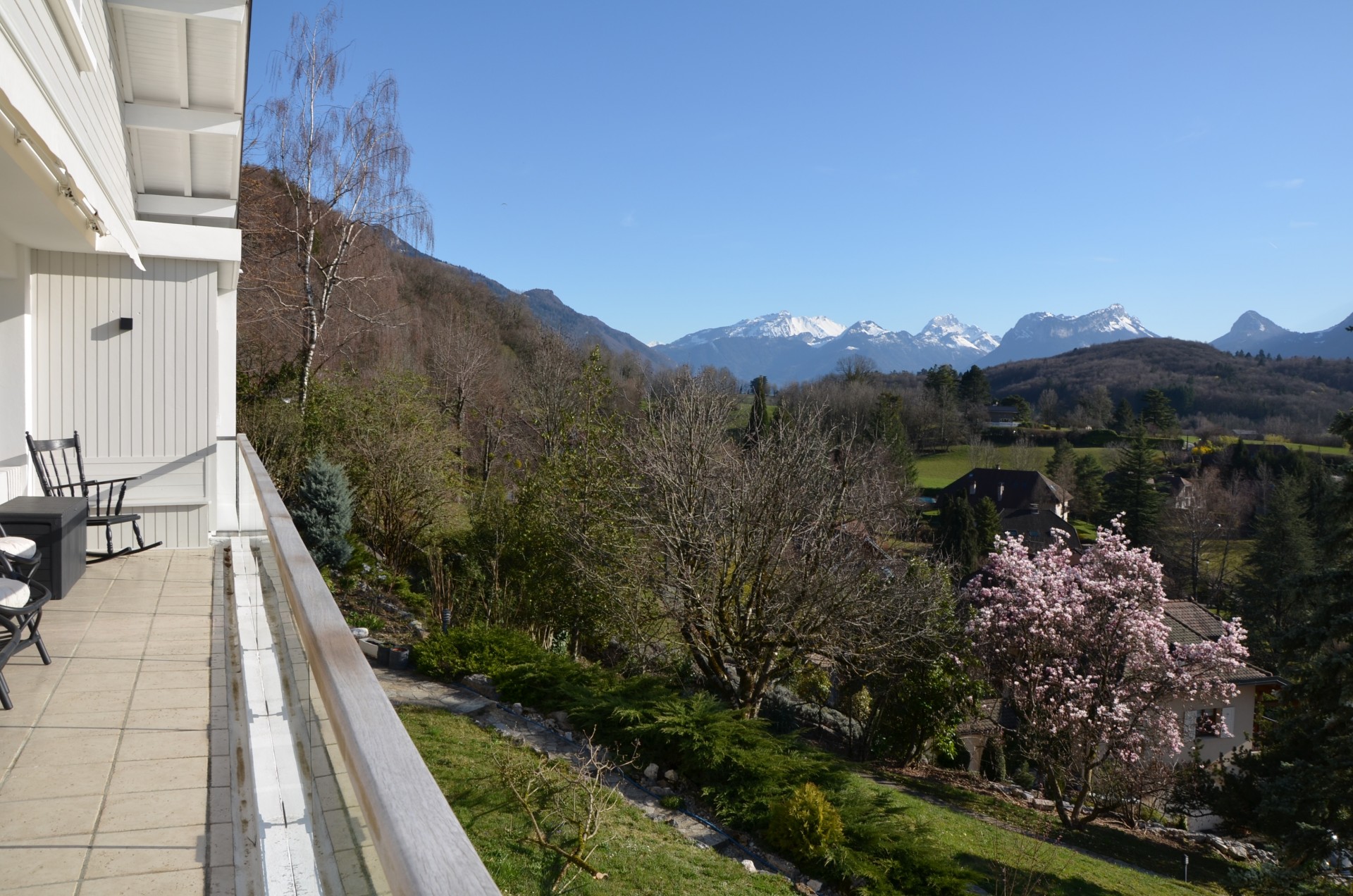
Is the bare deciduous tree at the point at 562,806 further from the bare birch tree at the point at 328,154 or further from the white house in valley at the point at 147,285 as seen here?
the bare birch tree at the point at 328,154

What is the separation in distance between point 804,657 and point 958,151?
2050cm

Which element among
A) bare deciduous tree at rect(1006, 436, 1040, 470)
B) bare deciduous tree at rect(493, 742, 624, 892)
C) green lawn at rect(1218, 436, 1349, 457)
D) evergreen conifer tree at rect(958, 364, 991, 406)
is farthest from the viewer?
evergreen conifer tree at rect(958, 364, 991, 406)

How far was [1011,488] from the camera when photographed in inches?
1788

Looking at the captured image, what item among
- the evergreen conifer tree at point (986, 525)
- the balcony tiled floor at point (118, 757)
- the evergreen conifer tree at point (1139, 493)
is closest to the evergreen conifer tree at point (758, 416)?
the balcony tiled floor at point (118, 757)

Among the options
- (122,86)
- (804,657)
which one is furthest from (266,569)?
(804,657)

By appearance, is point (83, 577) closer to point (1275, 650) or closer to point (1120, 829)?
point (1275, 650)

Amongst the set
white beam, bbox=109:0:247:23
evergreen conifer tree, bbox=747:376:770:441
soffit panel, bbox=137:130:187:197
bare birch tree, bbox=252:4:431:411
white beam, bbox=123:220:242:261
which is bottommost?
evergreen conifer tree, bbox=747:376:770:441

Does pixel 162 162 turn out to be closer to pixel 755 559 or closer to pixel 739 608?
pixel 755 559

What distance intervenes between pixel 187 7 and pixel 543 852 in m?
5.76

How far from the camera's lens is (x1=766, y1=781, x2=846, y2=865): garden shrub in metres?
6.07

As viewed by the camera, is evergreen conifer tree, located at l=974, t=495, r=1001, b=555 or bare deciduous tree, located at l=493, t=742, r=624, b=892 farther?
evergreen conifer tree, located at l=974, t=495, r=1001, b=555

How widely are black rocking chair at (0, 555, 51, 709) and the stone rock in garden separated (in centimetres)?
464

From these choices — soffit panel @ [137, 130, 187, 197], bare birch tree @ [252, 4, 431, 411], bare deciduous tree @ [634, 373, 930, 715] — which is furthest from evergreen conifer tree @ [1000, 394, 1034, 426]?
soffit panel @ [137, 130, 187, 197]

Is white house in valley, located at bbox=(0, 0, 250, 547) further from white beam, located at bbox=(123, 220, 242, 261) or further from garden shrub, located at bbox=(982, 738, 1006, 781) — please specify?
garden shrub, located at bbox=(982, 738, 1006, 781)
